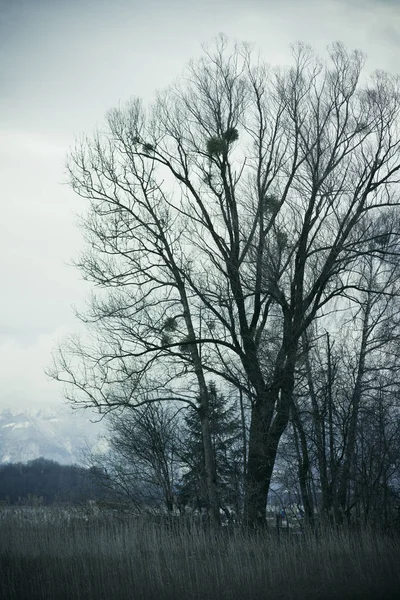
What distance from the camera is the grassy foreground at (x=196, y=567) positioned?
7.08 m

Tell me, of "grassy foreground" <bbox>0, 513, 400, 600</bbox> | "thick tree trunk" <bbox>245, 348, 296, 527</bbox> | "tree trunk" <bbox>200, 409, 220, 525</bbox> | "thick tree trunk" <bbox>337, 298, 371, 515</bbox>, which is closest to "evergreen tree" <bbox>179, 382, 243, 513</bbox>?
"tree trunk" <bbox>200, 409, 220, 525</bbox>

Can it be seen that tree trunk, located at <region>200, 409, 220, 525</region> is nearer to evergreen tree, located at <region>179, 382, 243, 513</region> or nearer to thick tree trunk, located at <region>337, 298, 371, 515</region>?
evergreen tree, located at <region>179, 382, 243, 513</region>

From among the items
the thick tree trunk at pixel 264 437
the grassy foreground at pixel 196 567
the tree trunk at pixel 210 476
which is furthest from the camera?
the tree trunk at pixel 210 476

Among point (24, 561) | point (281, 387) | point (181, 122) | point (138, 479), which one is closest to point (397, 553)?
point (281, 387)

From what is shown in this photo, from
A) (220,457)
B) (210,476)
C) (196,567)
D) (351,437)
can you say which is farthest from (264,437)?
(220,457)

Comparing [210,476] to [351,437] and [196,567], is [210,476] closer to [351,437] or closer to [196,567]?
[351,437]

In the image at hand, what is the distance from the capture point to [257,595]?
22.9 feet

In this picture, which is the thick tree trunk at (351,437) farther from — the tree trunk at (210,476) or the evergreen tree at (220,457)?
the tree trunk at (210,476)

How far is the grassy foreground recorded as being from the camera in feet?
23.2

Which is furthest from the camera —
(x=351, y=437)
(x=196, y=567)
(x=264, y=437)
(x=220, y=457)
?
(x=220, y=457)

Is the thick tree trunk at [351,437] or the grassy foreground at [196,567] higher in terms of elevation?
the thick tree trunk at [351,437]

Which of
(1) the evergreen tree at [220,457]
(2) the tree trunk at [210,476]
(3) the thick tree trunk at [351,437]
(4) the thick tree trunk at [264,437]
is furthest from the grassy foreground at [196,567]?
(1) the evergreen tree at [220,457]

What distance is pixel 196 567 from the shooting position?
7.64m

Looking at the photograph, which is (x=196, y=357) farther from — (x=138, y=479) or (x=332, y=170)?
(x=138, y=479)
